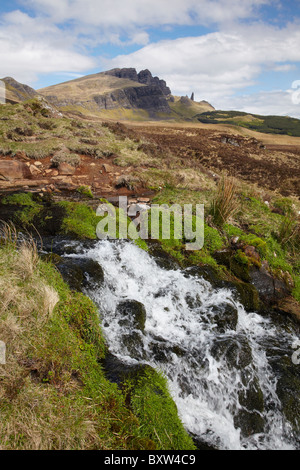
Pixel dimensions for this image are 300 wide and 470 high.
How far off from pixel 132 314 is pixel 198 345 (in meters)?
1.32

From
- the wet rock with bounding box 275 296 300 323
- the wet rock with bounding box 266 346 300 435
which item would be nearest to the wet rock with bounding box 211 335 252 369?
the wet rock with bounding box 266 346 300 435

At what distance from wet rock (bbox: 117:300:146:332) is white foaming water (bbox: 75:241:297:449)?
0.30 feet

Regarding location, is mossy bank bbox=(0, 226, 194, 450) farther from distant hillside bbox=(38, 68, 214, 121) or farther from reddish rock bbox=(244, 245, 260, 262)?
distant hillside bbox=(38, 68, 214, 121)

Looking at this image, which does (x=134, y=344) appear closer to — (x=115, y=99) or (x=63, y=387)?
(x=63, y=387)

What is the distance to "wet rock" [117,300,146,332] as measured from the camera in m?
4.40

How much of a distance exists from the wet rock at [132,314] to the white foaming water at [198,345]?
0.30 ft

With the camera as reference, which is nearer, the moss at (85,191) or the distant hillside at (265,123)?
the moss at (85,191)

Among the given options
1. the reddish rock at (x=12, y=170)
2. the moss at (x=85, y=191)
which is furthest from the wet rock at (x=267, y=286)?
the reddish rock at (x=12, y=170)

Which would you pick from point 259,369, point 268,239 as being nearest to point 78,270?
point 259,369

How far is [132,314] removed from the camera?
452 cm

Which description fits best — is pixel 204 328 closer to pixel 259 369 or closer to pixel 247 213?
pixel 259 369

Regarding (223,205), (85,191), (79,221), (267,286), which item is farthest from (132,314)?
(85,191)

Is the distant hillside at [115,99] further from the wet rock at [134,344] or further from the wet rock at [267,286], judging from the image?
the wet rock at [134,344]

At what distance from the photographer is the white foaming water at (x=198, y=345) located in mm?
3660
